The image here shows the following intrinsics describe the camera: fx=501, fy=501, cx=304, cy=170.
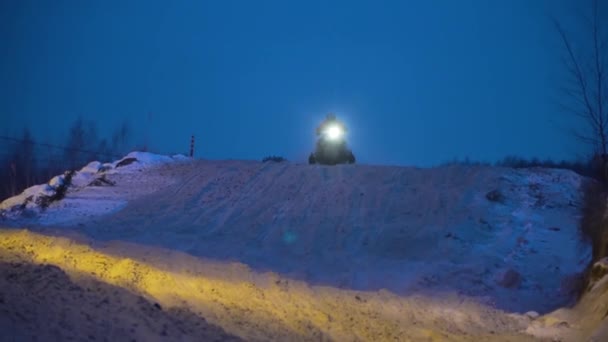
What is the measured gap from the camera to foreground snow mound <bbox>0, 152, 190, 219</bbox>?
1266 cm

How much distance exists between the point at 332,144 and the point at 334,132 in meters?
0.40

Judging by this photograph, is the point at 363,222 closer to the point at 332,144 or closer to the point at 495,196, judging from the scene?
the point at 495,196

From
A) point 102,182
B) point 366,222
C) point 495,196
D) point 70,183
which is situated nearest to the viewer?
point 366,222

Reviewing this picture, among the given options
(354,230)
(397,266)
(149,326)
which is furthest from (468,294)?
(149,326)

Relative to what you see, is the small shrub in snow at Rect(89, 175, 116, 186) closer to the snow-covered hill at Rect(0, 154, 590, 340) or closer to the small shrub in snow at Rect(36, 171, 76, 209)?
the snow-covered hill at Rect(0, 154, 590, 340)

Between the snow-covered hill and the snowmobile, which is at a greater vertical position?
the snowmobile

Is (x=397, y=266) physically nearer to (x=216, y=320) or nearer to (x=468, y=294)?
(x=468, y=294)

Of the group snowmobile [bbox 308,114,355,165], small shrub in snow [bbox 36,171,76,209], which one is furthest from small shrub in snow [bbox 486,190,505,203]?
small shrub in snow [bbox 36,171,76,209]

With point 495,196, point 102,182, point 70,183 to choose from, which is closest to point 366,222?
point 495,196

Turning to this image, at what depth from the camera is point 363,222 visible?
1094cm

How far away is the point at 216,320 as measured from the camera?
5.59m

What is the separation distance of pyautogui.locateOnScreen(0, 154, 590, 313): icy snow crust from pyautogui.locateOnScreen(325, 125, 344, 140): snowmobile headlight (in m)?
2.08

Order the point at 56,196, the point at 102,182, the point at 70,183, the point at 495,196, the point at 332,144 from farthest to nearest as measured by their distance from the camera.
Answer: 1. the point at 332,144
2. the point at 102,182
3. the point at 70,183
4. the point at 56,196
5. the point at 495,196

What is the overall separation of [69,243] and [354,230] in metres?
5.55
